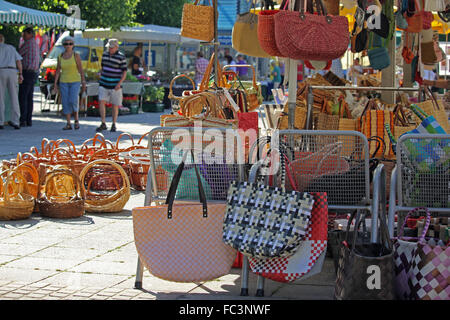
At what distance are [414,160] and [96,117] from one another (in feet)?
53.5

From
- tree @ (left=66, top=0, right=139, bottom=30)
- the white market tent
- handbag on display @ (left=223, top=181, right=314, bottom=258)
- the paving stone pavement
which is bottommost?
the paving stone pavement

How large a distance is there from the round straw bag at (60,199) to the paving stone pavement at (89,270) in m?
0.08

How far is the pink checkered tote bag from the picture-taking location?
12.9 ft

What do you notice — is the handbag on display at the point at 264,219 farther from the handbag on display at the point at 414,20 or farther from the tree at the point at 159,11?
the tree at the point at 159,11

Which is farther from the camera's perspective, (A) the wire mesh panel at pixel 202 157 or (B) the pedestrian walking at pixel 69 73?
(B) the pedestrian walking at pixel 69 73

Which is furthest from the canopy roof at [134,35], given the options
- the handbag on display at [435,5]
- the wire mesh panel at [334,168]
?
the wire mesh panel at [334,168]

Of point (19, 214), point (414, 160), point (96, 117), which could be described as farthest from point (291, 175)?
point (96, 117)

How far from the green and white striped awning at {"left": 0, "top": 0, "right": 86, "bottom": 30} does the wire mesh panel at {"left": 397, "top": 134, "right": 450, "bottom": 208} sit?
12300 mm

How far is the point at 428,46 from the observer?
363 inches

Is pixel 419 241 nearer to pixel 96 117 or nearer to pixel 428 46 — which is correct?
pixel 428 46

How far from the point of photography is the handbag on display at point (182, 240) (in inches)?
182

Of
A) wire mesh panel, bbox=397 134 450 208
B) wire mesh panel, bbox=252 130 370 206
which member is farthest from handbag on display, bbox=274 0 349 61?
wire mesh panel, bbox=397 134 450 208

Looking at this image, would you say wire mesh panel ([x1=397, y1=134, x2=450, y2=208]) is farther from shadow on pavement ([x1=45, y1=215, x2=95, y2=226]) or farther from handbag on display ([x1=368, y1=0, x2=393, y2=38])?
shadow on pavement ([x1=45, y1=215, x2=95, y2=226])

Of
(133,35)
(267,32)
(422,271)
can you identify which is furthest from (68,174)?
(133,35)
